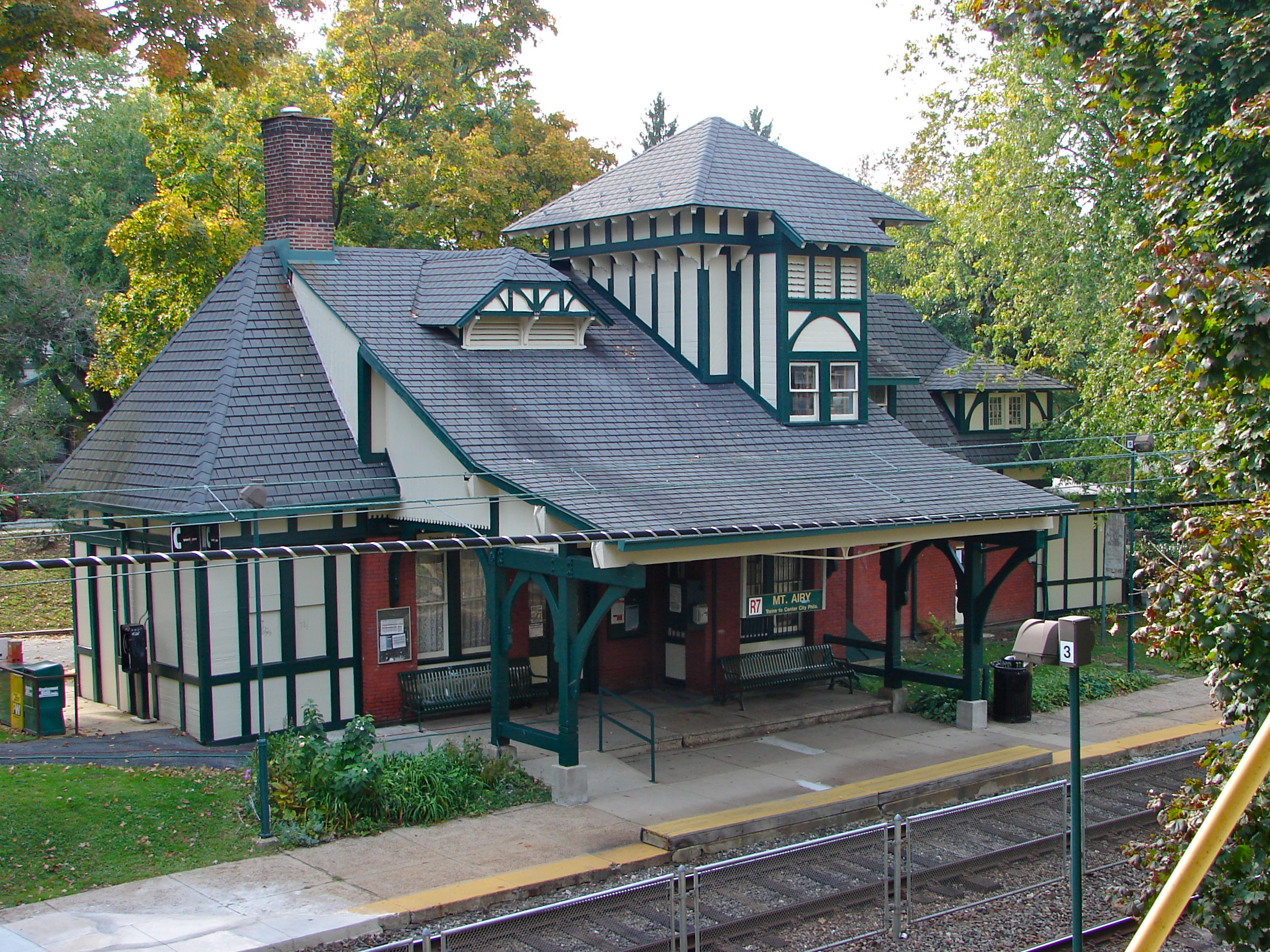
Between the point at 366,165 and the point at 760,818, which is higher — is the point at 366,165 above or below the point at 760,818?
above

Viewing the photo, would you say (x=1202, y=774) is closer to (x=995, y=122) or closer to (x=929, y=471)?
(x=929, y=471)

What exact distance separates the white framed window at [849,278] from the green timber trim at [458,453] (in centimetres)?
782

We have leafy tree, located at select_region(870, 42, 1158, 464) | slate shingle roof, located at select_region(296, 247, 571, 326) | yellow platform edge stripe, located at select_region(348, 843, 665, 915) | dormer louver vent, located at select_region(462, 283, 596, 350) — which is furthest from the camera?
leafy tree, located at select_region(870, 42, 1158, 464)

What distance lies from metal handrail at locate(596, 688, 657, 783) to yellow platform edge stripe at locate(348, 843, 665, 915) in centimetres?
214

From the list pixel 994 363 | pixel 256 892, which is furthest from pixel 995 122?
pixel 256 892

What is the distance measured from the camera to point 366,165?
100.0 feet

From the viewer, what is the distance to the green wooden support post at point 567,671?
46.2 feet

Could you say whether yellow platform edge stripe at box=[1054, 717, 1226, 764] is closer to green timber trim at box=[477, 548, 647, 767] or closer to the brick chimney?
green timber trim at box=[477, 548, 647, 767]

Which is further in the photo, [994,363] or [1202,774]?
[994,363]

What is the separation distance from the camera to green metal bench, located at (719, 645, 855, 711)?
61.2ft

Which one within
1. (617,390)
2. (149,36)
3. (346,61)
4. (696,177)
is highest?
(346,61)

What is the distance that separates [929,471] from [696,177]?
591 cm

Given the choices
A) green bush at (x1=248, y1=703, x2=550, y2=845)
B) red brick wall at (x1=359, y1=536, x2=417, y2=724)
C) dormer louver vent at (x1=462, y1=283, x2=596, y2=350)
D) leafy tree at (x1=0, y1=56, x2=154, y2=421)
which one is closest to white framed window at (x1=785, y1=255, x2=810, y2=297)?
dormer louver vent at (x1=462, y1=283, x2=596, y2=350)

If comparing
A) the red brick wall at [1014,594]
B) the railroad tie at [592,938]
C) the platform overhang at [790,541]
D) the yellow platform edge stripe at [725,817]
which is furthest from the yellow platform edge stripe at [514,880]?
the red brick wall at [1014,594]
